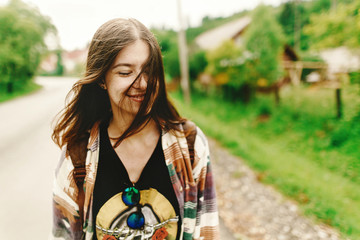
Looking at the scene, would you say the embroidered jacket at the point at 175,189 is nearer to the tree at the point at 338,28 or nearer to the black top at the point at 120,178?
the black top at the point at 120,178

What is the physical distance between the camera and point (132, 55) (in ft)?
3.59

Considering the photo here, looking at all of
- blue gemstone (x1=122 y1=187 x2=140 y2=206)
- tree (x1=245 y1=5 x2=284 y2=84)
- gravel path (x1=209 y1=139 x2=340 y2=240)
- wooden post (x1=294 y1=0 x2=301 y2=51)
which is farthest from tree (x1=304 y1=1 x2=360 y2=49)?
wooden post (x1=294 y1=0 x2=301 y2=51)

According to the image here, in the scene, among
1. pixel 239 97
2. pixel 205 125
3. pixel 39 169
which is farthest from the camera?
pixel 239 97

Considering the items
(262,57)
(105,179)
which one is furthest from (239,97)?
(105,179)

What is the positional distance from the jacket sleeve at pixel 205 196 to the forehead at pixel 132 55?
482 mm

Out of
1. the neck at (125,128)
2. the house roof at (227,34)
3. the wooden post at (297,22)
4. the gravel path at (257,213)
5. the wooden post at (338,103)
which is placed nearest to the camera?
the neck at (125,128)

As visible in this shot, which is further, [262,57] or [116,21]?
[262,57]

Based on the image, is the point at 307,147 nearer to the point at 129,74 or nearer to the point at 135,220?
the point at 135,220

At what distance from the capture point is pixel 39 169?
15.4ft

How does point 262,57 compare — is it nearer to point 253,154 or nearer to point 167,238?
point 253,154

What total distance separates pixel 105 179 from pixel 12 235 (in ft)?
8.74

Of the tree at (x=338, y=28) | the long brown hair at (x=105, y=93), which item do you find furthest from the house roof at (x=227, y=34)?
the long brown hair at (x=105, y=93)

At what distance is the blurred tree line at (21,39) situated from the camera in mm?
3830

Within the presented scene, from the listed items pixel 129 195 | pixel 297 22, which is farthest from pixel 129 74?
pixel 297 22
